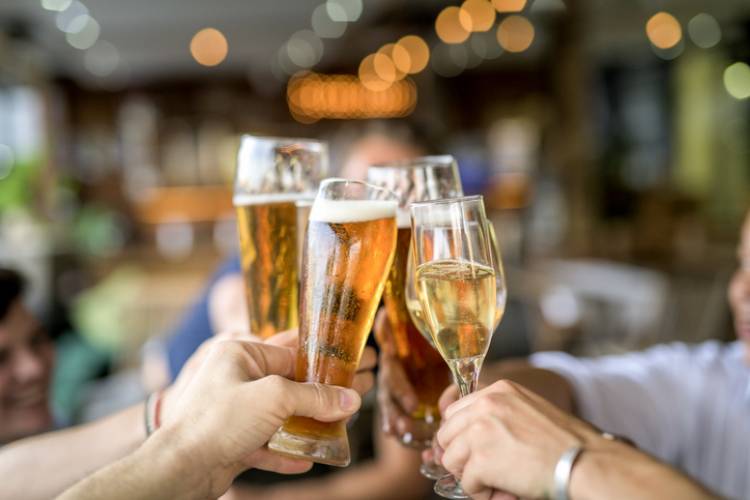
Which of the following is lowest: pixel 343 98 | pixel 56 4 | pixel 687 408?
pixel 687 408

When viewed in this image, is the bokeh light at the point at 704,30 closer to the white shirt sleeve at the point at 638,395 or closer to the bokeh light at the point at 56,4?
the bokeh light at the point at 56,4

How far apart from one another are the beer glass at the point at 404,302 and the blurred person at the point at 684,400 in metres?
0.35

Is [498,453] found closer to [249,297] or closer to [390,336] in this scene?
[390,336]

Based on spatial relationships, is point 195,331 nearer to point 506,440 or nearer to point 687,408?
point 687,408

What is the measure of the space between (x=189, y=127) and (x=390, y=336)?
12339 mm

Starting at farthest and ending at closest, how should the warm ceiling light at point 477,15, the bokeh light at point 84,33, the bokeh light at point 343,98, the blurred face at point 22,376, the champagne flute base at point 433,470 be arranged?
1. the bokeh light at point 343,98
2. the bokeh light at point 84,33
3. the warm ceiling light at point 477,15
4. the blurred face at point 22,376
5. the champagne flute base at point 433,470

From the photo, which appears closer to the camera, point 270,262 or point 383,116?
point 270,262

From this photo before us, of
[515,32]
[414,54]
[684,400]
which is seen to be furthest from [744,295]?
[414,54]

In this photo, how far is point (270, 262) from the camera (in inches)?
44.0

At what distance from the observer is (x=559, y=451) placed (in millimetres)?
814

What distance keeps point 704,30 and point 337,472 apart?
29.7 feet

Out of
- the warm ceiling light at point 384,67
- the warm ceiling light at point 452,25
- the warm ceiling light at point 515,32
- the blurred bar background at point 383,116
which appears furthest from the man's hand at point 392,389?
the warm ceiling light at point 384,67

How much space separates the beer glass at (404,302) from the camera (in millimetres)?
1082

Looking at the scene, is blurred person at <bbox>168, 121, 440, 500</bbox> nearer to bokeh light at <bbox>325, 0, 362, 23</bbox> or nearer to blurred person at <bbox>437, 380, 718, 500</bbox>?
blurred person at <bbox>437, 380, 718, 500</bbox>
